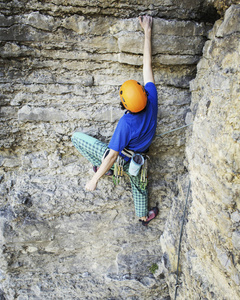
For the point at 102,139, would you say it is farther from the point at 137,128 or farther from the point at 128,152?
the point at 137,128

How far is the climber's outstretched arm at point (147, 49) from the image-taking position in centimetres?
267

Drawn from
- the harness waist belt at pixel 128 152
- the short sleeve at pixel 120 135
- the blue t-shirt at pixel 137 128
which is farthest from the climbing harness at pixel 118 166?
the short sleeve at pixel 120 135

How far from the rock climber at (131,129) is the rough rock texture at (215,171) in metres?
0.57

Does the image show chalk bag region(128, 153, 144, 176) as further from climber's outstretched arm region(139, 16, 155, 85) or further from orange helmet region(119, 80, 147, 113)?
climber's outstretched arm region(139, 16, 155, 85)

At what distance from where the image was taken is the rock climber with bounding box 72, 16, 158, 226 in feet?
8.13

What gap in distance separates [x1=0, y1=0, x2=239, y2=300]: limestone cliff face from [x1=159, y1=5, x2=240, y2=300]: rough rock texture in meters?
0.02

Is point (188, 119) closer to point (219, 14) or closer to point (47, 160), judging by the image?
point (219, 14)

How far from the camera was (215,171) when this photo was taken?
249 cm

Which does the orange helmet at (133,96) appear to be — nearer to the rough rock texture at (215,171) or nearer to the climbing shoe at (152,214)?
the rough rock texture at (215,171)

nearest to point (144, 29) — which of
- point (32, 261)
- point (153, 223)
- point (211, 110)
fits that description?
point (211, 110)

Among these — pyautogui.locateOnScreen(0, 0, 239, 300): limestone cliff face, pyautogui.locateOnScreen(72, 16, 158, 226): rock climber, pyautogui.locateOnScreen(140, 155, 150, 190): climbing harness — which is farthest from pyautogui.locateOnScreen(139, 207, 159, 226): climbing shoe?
pyautogui.locateOnScreen(72, 16, 158, 226): rock climber

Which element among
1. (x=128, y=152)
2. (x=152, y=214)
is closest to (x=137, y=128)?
(x=128, y=152)

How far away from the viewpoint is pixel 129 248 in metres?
3.79

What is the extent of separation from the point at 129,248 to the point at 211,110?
240cm
